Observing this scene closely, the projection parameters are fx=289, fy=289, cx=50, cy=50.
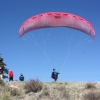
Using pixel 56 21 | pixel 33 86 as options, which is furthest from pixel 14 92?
pixel 56 21

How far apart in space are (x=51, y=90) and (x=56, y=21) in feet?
20.6

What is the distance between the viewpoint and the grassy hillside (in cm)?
2122

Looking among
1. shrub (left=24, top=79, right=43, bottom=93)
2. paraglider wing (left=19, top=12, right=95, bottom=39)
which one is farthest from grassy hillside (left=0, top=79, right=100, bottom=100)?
paraglider wing (left=19, top=12, right=95, bottom=39)

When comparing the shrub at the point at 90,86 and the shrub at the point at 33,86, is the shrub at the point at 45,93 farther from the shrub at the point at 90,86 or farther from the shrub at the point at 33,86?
the shrub at the point at 90,86

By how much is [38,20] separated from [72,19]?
9.81 ft

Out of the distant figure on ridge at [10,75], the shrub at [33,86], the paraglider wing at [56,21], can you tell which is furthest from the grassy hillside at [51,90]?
the paraglider wing at [56,21]

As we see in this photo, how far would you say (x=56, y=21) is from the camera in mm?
25609

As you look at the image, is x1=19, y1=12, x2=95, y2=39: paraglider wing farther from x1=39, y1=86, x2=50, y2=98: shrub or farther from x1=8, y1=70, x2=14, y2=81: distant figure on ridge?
x1=39, y1=86, x2=50, y2=98: shrub

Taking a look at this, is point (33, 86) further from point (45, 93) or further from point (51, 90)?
point (45, 93)

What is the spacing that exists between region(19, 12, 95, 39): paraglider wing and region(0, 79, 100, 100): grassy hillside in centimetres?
493

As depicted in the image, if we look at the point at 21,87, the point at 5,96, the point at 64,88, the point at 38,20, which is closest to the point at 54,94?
the point at 64,88

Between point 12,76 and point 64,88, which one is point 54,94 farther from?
point 12,76

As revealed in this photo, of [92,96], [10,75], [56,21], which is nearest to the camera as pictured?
[92,96]

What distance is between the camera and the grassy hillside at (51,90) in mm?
21220
